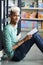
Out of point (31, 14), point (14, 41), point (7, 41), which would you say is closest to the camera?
point (7, 41)

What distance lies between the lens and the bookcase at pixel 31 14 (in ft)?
20.7

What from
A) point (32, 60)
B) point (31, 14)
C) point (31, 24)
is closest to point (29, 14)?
point (31, 14)

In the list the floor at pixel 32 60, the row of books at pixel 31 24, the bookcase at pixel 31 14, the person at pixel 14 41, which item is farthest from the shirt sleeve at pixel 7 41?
the row of books at pixel 31 24

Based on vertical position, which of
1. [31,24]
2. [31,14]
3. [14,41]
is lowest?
[31,24]

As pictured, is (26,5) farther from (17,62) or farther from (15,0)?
(17,62)

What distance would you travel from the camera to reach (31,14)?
6.42m

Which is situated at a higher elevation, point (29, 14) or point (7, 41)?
point (29, 14)

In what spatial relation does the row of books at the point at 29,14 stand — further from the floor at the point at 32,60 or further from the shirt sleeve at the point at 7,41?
the shirt sleeve at the point at 7,41

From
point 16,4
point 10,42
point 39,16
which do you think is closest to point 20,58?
point 10,42

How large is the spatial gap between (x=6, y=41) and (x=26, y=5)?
3492 millimetres

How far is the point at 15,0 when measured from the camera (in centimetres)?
525

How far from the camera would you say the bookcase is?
6297mm

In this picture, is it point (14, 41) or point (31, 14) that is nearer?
point (14, 41)

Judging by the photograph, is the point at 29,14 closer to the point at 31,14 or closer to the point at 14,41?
the point at 31,14
